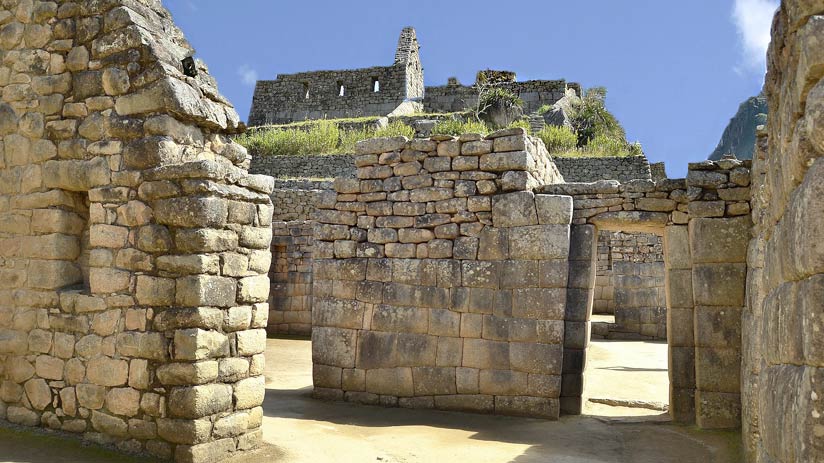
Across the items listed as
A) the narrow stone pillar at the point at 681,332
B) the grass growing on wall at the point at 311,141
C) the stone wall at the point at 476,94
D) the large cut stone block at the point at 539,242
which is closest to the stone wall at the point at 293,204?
the grass growing on wall at the point at 311,141

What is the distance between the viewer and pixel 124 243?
5.32 metres

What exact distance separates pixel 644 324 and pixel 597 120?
14.9 meters

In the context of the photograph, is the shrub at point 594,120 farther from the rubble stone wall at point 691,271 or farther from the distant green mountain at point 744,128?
the distant green mountain at point 744,128

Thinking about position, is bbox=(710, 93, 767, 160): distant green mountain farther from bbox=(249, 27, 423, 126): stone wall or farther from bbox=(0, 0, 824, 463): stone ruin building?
bbox=(0, 0, 824, 463): stone ruin building

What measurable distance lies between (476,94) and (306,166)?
11915 millimetres

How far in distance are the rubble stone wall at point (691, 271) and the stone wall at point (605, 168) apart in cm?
1461

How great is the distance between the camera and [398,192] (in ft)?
27.3

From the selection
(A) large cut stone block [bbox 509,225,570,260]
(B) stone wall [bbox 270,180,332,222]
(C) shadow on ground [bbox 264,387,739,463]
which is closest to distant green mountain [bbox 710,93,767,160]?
(B) stone wall [bbox 270,180,332,222]

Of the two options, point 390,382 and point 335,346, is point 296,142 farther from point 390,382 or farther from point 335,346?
point 390,382

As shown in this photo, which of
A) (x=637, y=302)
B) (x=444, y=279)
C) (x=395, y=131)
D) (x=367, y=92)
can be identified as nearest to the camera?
(x=444, y=279)

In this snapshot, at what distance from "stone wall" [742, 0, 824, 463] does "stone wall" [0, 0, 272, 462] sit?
4.15m

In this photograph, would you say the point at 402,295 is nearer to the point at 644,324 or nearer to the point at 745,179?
the point at 745,179

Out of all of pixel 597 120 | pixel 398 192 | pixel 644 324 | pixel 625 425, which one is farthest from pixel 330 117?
pixel 625 425

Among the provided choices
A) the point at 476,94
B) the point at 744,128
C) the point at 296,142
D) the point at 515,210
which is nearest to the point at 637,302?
the point at 515,210
